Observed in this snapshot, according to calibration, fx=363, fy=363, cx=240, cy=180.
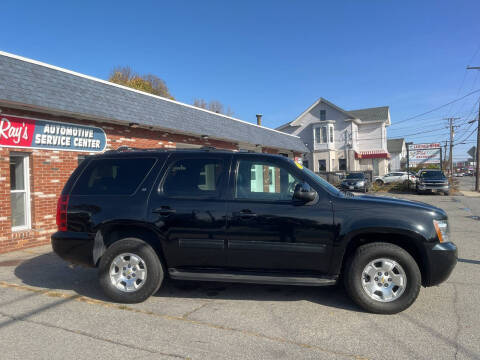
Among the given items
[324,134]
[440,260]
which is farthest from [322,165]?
[440,260]

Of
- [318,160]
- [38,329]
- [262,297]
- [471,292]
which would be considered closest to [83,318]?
[38,329]

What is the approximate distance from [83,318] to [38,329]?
46 cm

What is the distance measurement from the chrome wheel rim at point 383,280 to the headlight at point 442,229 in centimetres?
60

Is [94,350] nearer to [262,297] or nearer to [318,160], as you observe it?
[262,297]

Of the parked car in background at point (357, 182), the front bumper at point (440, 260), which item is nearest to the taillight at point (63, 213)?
the front bumper at point (440, 260)

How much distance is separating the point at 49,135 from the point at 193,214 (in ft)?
18.3

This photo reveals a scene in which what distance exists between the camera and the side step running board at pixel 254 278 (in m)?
4.29

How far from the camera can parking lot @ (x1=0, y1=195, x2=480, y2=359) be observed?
11.0ft

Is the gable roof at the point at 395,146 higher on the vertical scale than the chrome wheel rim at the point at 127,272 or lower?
higher

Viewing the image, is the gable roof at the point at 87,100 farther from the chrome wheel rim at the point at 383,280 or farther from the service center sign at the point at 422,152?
the service center sign at the point at 422,152

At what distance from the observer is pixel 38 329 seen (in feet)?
12.6

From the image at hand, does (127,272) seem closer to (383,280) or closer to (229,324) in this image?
(229,324)

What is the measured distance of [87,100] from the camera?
908 cm

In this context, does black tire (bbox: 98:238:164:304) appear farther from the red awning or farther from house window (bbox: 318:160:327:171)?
the red awning
